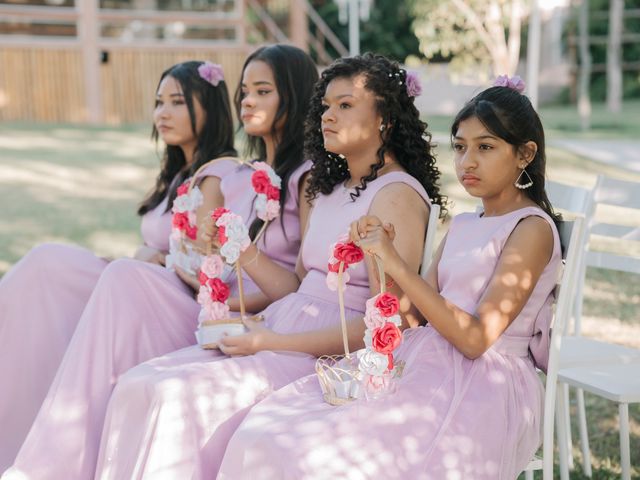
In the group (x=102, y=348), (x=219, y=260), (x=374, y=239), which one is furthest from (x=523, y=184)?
(x=102, y=348)

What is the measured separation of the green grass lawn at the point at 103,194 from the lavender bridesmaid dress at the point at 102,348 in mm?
Answer: 1982

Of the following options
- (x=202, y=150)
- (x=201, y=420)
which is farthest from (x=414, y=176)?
(x=202, y=150)

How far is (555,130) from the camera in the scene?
58.3 ft

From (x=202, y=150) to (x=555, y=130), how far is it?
1424cm

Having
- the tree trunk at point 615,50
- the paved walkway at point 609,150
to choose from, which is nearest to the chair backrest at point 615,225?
the paved walkway at point 609,150

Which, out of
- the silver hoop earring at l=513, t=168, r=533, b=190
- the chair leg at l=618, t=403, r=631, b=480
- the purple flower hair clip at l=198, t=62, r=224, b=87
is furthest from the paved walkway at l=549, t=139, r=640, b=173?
the silver hoop earring at l=513, t=168, r=533, b=190

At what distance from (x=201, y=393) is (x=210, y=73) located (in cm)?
200

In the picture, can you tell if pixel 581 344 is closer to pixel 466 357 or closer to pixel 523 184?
pixel 523 184

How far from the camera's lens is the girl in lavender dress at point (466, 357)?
98.1 inches

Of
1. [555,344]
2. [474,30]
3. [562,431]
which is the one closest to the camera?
[555,344]

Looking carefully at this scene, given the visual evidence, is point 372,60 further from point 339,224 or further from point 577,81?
point 577,81

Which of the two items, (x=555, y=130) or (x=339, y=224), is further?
(x=555, y=130)

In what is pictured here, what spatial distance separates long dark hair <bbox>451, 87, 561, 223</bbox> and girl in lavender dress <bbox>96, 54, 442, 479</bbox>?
0.36 metres

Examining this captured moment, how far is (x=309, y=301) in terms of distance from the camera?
3.32m
